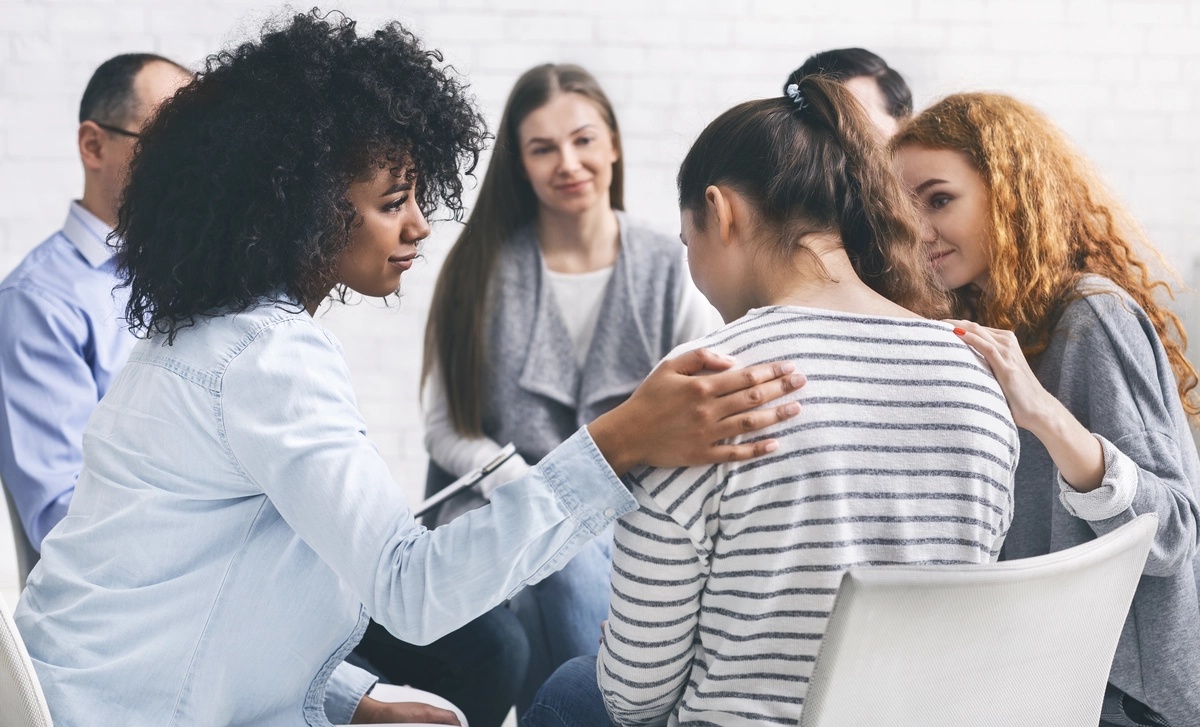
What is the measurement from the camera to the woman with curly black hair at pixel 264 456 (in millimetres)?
1014

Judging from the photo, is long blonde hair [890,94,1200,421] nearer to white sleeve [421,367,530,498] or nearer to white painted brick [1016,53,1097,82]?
white sleeve [421,367,530,498]

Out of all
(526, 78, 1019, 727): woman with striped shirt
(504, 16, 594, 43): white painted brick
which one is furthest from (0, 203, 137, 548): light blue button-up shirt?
(504, 16, 594, 43): white painted brick

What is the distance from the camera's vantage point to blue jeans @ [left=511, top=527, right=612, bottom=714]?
1876 mm

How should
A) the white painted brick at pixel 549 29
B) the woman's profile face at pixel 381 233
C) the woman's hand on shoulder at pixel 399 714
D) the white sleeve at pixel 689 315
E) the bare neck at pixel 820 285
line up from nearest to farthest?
1. the bare neck at pixel 820 285
2. the woman's profile face at pixel 381 233
3. the woman's hand on shoulder at pixel 399 714
4. the white sleeve at pixel 689 315
5. the white painted brick at pixel 549 29

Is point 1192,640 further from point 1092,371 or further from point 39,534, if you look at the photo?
point 39,534

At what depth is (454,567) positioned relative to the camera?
1.02 m

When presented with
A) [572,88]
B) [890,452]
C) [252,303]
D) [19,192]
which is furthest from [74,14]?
[890,452]

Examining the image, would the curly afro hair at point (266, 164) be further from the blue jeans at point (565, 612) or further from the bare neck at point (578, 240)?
the bare neck at point (578, 240)

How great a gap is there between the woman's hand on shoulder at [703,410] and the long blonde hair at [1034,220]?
23.2 inches

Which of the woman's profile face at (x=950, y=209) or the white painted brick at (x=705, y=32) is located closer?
the woman's profile face at (x=950, y=209)

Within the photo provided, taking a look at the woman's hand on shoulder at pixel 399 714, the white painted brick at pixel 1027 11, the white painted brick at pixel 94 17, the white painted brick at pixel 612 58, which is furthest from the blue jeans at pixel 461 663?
the white painted brick at pixel 1027 11

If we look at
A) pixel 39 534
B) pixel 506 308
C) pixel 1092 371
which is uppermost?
pixel 1092 371

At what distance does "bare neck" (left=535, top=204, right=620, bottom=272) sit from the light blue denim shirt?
132 cm

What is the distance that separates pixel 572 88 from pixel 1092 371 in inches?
55.8
